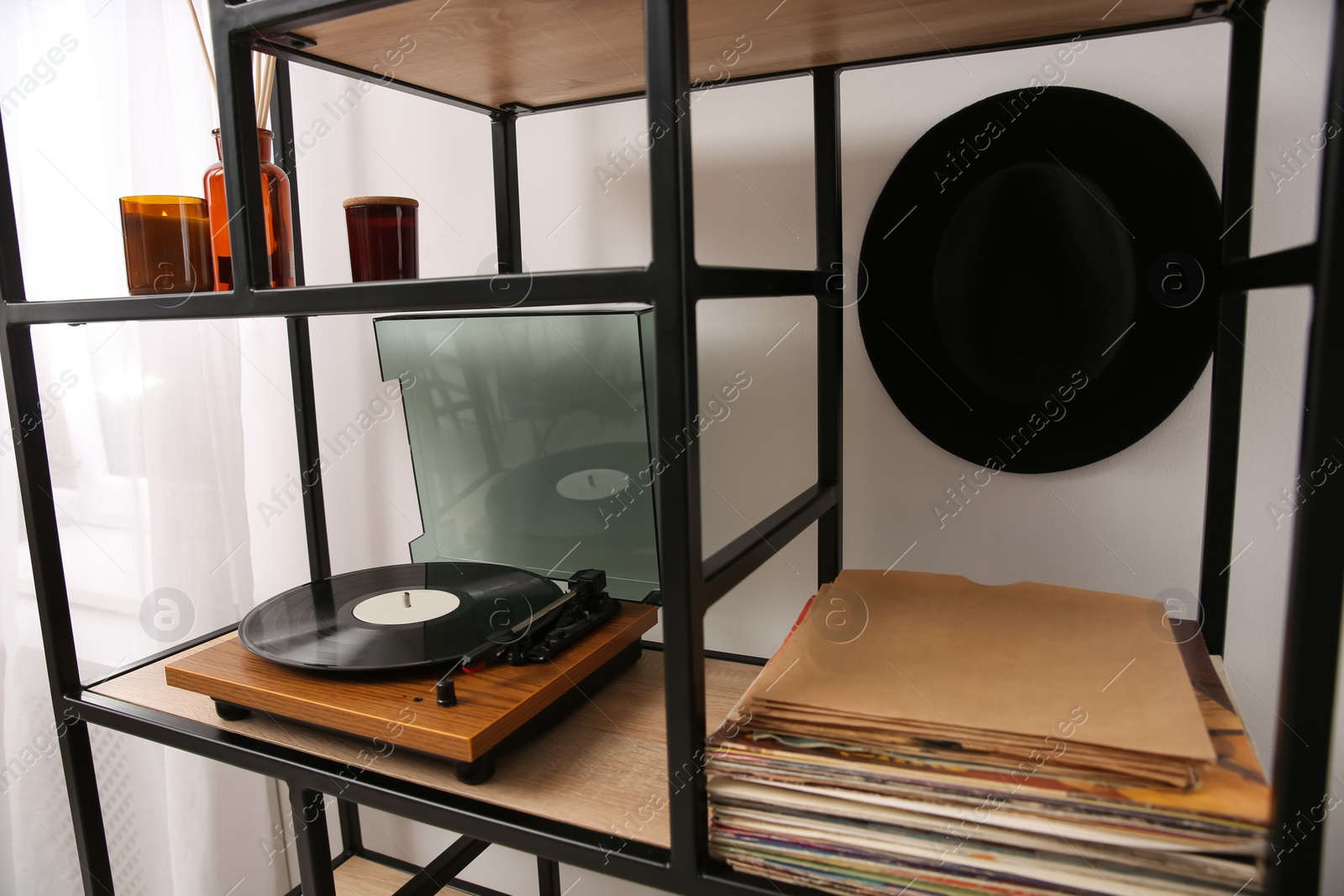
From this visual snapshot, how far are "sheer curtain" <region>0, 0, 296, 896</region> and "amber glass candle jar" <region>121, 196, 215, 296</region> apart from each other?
46 centimetres

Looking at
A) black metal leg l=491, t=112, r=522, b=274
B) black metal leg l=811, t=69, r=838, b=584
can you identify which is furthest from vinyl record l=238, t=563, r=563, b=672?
black metal leg l=491, t=112, r=522, b=274

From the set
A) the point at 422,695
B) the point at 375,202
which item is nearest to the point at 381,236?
the point at 375,202

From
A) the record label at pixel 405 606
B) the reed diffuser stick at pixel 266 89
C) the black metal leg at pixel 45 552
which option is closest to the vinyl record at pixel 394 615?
the record label at pixel 405 606

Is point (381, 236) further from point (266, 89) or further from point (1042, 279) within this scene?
point (1042, 279)

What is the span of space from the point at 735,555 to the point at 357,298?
394 millimetres

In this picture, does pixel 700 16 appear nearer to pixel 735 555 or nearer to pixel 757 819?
pixel 735 555

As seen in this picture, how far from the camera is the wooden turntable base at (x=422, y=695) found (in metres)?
0.79

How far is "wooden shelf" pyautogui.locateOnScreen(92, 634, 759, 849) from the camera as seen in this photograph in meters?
0.78

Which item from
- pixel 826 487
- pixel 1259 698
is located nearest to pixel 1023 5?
pixel 826 487

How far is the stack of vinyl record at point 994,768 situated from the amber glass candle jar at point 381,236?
0.54 m

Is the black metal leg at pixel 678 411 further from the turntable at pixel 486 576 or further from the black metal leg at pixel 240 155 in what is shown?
the black metal leg at pixel 240 155

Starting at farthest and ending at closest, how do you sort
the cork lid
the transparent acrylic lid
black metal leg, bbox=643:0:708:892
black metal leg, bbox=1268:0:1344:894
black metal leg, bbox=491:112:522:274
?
1. black metal leg, bbox=491:112:522:274
2. the transparent acrylic lid
3. the cork lid
4. black metal leg, bbox=643:0:708:892
5. black metal leg, bbox=1268:0:1344:894

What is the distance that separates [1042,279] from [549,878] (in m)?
1.18

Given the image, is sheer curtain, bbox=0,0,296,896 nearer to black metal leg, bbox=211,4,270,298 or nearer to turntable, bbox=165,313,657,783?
turntable, bbox=165,313,657,783
